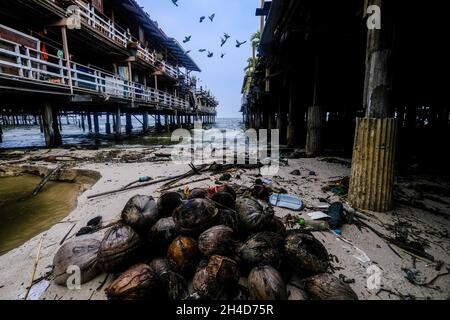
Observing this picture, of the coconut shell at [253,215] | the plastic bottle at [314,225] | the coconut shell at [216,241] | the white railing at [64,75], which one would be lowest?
the plastic bottle at [314,225]

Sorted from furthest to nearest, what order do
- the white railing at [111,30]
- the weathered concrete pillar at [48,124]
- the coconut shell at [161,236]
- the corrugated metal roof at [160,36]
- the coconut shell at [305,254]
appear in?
the corrugated metal roof at [160,36] → the white railing at [111,30] → the weathered concrete pillar at [48,124] → the coconut shell at [161,236] → the coconut shell at [305,254]

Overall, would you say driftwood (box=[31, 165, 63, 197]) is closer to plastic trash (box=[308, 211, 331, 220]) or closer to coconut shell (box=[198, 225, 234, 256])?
coconut shell (box=[198, 225, 234, 256])

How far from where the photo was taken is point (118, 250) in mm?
2123

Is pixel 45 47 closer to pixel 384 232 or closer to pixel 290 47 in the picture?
pixel 290 47

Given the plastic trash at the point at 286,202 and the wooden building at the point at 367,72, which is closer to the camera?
the wooden building at the point at 367,72

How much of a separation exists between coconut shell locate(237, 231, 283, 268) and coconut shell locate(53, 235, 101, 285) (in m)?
1.51

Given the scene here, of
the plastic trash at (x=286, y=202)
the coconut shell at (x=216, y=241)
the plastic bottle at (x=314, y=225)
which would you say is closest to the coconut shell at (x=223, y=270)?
the coconut shell at (x=216, y=241)

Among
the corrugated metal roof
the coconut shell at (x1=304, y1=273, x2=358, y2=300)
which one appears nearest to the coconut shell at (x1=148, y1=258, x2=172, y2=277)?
the coconut shell at (x1=304, y1=273, x2=358, y2=300)

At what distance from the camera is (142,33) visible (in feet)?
70.0

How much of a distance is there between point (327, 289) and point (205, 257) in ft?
3.64

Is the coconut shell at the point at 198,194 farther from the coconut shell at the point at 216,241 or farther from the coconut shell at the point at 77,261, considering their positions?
the coconut shell at the point at 77,261

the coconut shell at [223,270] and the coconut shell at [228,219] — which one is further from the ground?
the coconut shell at [228,219]

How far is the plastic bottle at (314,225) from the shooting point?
301 cm

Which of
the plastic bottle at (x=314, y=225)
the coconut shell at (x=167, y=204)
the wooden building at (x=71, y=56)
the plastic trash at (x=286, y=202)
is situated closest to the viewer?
the coconut shell at (x=167, y=204)
